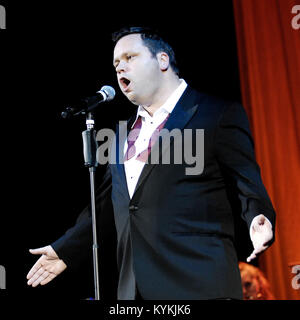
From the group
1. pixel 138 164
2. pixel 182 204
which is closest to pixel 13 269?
pixel 138 164

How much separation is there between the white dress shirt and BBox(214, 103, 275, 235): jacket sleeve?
29 cm

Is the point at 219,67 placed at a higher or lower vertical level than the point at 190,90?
higher

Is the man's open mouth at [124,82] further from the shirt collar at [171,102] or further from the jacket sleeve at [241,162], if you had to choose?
the jacket sleeve at [241,162]

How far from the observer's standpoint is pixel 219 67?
3.25 m

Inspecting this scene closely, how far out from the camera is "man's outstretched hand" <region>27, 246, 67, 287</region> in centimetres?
181

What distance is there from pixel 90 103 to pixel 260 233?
2.52ft

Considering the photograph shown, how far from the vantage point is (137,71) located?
1.91 metres

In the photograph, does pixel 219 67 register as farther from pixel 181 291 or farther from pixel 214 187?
pixel 181 291

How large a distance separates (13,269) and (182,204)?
1765mm

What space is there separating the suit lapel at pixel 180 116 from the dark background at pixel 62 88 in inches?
51.9

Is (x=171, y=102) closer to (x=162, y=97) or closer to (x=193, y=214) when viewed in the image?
(x=162, y=97)

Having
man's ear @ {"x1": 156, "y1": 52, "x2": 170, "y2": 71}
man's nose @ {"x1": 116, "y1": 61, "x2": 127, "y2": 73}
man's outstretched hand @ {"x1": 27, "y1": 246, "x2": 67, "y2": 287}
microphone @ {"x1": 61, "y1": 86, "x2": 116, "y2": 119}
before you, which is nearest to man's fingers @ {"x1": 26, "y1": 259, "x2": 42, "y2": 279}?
man's outstretched hand @ {"x1": 27, "y1": 246, "x2": 67, "y2": 287}

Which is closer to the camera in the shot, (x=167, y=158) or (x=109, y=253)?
(x=167, y=158)

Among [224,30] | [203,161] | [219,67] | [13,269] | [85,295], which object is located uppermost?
[224,30]
